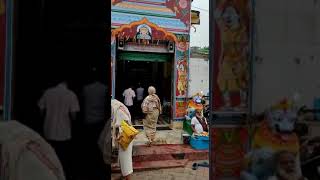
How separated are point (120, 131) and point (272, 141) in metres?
3.07

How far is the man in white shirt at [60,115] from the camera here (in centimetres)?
257

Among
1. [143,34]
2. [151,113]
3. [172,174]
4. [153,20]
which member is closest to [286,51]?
[172,174]

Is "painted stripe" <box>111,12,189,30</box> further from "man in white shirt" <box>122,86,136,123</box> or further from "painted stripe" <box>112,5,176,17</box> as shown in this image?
"man in white shirt" <box>122,86,136,123</box>

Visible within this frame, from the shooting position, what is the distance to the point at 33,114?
8.32 feet

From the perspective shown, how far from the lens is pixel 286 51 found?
285cm

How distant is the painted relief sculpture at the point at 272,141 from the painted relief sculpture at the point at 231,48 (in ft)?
0.94

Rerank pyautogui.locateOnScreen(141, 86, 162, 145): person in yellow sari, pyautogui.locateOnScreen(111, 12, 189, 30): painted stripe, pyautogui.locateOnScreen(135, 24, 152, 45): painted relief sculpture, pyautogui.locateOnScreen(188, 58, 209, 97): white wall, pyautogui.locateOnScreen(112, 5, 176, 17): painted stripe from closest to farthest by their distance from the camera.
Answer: pyautogui.locateOnScreen(141, 86, 162, 145): person in yellow sari < pyautogui.locateOnScreen(111, 12, 189, 30): painted stripe < pyautogui.locateOnScreen(112, 5, 176, 17): painted stripe < pyautogui.locateOnScreen(135, 24, 152, 45): painted relief sculpture < pyautogui.locateOnScreen(188, 58, 209, 97): white wall

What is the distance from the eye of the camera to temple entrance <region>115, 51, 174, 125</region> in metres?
10.5

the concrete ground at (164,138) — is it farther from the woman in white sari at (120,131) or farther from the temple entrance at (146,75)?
the woman in white sari at (120,131)

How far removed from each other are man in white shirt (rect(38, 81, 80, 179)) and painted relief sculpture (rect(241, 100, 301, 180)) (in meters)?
1.27

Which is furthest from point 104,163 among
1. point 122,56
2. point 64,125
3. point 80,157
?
point 122,56

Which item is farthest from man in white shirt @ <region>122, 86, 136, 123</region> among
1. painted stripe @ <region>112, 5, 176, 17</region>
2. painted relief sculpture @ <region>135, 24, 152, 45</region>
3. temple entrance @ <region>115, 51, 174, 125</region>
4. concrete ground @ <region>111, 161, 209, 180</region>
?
concrete ground @ <region>111, 161, 209, 180</region>

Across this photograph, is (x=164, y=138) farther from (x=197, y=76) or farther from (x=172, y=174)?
(x=197, y=76)

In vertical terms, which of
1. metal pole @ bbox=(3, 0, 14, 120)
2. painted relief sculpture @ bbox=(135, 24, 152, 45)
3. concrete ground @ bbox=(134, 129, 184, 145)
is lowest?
concrete ground @ bbox=(134, 129, 184, 145)
